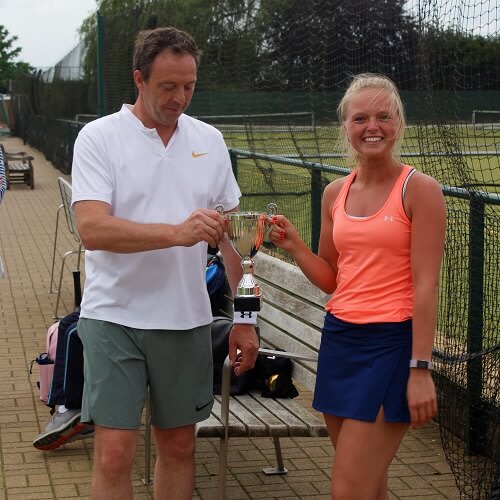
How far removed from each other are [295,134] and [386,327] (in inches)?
290

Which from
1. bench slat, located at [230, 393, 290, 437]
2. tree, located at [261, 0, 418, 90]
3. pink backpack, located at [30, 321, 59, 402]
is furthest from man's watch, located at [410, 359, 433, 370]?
A: tree, located at [261, 0, 418, 90]

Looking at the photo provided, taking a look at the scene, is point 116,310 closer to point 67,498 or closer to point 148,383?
point 148,383

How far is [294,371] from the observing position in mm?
4953

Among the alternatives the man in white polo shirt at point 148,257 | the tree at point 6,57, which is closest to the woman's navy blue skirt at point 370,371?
the man in white polo shirt at point 148,257

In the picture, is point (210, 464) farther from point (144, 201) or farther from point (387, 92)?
point (387, 92)

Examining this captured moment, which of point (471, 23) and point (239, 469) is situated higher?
point (471, 23)

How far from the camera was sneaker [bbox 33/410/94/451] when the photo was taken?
5.35 m

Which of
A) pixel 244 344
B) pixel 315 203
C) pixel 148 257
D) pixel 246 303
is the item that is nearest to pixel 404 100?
pixel 315 203

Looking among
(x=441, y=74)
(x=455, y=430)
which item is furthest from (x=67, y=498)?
(x=441, y=74)

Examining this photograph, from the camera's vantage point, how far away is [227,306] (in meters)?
5.89

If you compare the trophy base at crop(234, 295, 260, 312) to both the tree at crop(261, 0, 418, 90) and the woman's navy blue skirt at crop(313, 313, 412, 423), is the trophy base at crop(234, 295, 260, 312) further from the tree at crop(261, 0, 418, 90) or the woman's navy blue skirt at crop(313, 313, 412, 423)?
the tree at crop(261, 0, 418, 90)

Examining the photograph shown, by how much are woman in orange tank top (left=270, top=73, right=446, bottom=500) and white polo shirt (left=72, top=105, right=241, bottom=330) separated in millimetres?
535

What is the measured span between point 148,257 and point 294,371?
153 centimetres

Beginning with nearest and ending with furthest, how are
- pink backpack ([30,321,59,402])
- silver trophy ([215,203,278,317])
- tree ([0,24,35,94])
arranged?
silver trophy ([215,203,278,317]) → pink backpack ([30,321,59,402]) → tree ([0,24,35,94])
